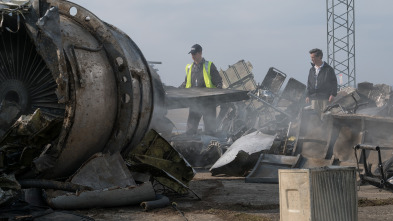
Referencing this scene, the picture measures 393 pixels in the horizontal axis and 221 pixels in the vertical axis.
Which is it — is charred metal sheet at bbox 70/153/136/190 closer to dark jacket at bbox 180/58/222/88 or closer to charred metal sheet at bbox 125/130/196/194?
charred metal sheet at bbox 125/130/196/194

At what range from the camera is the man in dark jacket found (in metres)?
9.90

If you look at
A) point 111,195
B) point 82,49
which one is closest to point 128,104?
point 82,49

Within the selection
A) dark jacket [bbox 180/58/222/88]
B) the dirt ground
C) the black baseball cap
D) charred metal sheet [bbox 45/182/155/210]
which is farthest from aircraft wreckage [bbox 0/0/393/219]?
the black baseball cap

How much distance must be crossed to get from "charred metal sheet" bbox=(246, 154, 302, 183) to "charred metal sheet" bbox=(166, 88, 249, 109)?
43.7 inches

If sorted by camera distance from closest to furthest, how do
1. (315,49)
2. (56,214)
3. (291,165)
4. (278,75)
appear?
1. (56,214)
2. (291,165)
3. (315,49)
4. (278,75)

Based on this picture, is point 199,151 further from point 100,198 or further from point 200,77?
point 100,198

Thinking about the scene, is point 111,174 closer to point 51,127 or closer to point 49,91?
point 51,127

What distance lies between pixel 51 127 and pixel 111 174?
705mm

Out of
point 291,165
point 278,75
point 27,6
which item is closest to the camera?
point 27,6

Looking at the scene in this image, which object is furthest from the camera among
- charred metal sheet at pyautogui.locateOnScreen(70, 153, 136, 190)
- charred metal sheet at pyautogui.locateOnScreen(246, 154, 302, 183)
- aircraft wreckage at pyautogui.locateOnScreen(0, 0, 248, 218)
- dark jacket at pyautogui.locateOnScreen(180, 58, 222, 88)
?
dark jacket at pyautogui.locateOnScreen(180, 58, 222, 88)

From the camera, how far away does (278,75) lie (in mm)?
15859

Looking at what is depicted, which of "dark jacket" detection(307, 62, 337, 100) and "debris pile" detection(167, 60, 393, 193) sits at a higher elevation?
"dark jacket" detection(307, 62, 337, 100)

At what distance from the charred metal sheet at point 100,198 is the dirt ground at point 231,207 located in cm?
6

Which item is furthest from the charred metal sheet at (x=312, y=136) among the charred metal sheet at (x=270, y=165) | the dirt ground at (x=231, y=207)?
the dirt ground at (x=231, y=207)
